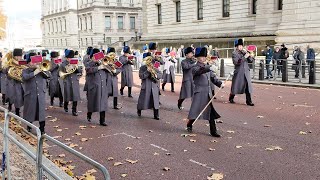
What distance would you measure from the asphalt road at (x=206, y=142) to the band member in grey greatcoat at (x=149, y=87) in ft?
1.37

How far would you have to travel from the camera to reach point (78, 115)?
13133 mm

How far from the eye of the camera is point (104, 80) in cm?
1138

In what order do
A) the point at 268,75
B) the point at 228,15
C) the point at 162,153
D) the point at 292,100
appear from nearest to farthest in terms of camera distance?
1. the point at 162,153
2. the point at 292,100
3. the point at 268,75
4. the point at 228,15

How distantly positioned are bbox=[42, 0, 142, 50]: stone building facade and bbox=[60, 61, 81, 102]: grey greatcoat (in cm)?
6192

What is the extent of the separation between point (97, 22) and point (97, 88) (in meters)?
72.1

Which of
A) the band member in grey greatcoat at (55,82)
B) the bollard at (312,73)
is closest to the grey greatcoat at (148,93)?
the band member in grey greatcoat at (55,82)

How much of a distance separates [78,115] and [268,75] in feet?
40.1

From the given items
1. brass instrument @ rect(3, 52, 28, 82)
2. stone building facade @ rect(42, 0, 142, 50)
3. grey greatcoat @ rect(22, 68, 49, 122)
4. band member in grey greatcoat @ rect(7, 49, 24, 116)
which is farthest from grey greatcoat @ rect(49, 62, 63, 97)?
stone building facade @ rect(42, 0, 142, 50)

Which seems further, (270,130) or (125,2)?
(125,2)

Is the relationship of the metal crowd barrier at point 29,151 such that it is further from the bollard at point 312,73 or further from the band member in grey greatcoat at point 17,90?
the bollard at point 312,73

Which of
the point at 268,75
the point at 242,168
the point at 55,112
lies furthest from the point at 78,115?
the point at 268,75

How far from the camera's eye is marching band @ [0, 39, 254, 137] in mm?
9695

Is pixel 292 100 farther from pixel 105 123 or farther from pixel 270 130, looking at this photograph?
pixel 105 123

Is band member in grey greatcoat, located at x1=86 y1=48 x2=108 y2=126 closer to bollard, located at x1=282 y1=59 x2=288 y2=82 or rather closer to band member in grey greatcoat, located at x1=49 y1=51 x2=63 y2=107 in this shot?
band member in grey greatcoat, located at x1=49 y1=51 x2=63 y2=107
